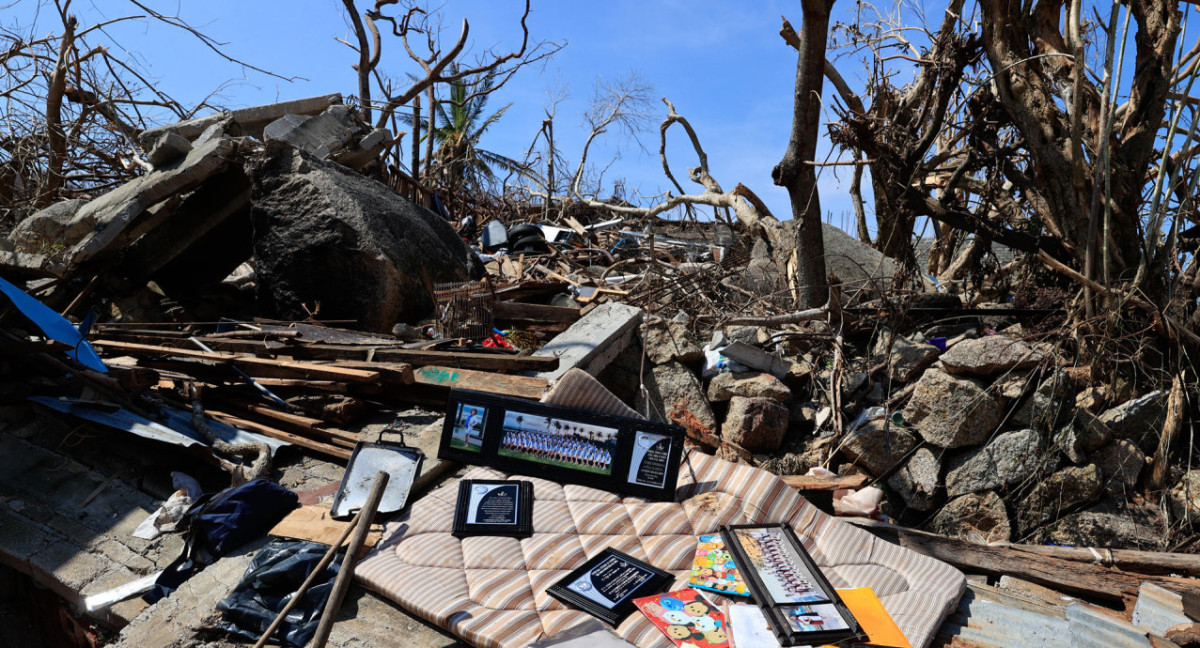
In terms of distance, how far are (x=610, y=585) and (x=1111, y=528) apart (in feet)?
11.9

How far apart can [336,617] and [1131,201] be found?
5.40 metres

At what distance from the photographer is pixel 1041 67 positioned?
5.38 meters

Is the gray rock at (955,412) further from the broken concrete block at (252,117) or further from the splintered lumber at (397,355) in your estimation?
the broken concrete block at (252,117)

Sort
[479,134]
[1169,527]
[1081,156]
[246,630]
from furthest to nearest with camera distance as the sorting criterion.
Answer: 1. [479,134]
2. [1081,156]
3. [1169,527]
4. [246,630]

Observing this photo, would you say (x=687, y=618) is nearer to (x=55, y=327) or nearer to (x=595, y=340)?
(x=595, y=340)

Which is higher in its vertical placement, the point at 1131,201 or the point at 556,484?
the point at 1131,201

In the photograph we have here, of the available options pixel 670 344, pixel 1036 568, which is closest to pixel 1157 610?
pixel 1036 568

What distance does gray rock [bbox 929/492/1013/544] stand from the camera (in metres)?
4.86

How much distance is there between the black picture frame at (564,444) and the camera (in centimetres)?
374

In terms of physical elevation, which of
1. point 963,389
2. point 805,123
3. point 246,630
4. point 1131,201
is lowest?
point 246,630

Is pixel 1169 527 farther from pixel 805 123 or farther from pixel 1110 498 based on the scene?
pixel 805 123

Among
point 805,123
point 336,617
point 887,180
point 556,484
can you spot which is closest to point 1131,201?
point 887,180

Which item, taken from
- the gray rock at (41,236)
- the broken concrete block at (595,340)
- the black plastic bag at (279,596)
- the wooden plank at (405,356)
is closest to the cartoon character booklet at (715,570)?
the black plastic bag at (279,596)

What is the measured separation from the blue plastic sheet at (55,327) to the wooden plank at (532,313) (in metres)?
3.18
